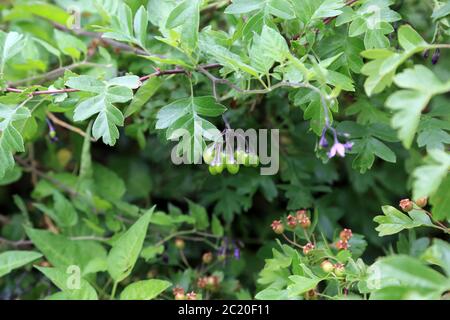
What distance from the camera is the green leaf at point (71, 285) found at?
40.5 inches

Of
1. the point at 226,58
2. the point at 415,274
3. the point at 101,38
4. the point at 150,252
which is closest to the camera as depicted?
the point at 415,274

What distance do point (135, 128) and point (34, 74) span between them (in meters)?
0.27

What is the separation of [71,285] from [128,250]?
0.39 ft

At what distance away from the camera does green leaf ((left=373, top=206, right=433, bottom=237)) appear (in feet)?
2.90

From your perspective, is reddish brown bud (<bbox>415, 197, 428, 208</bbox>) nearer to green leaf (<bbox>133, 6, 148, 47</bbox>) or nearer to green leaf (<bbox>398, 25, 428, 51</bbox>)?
green leaf (<bbox>398, 25, 428, 51</bbox>)

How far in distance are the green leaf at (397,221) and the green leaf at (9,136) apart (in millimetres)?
574

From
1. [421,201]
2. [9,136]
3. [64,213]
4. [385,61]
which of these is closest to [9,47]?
[9,136]

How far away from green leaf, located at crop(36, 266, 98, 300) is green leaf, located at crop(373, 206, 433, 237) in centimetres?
52

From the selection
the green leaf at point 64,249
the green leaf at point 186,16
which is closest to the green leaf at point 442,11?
the green leaf at point 186,16

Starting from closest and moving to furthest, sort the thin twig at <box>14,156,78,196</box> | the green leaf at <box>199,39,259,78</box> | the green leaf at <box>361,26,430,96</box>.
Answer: the green leaf at <box>361,26,430,96</box>
the green leaf at <box>199,39,259,78</box>
the thin twig at <box>14,156,78,196</box>

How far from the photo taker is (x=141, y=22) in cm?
96

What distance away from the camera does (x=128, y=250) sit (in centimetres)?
107

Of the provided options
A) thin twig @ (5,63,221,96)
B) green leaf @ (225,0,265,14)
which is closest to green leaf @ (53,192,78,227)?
thin twig @ (5,63,221,96)

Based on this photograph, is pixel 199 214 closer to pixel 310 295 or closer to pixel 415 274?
pixel 310 295
